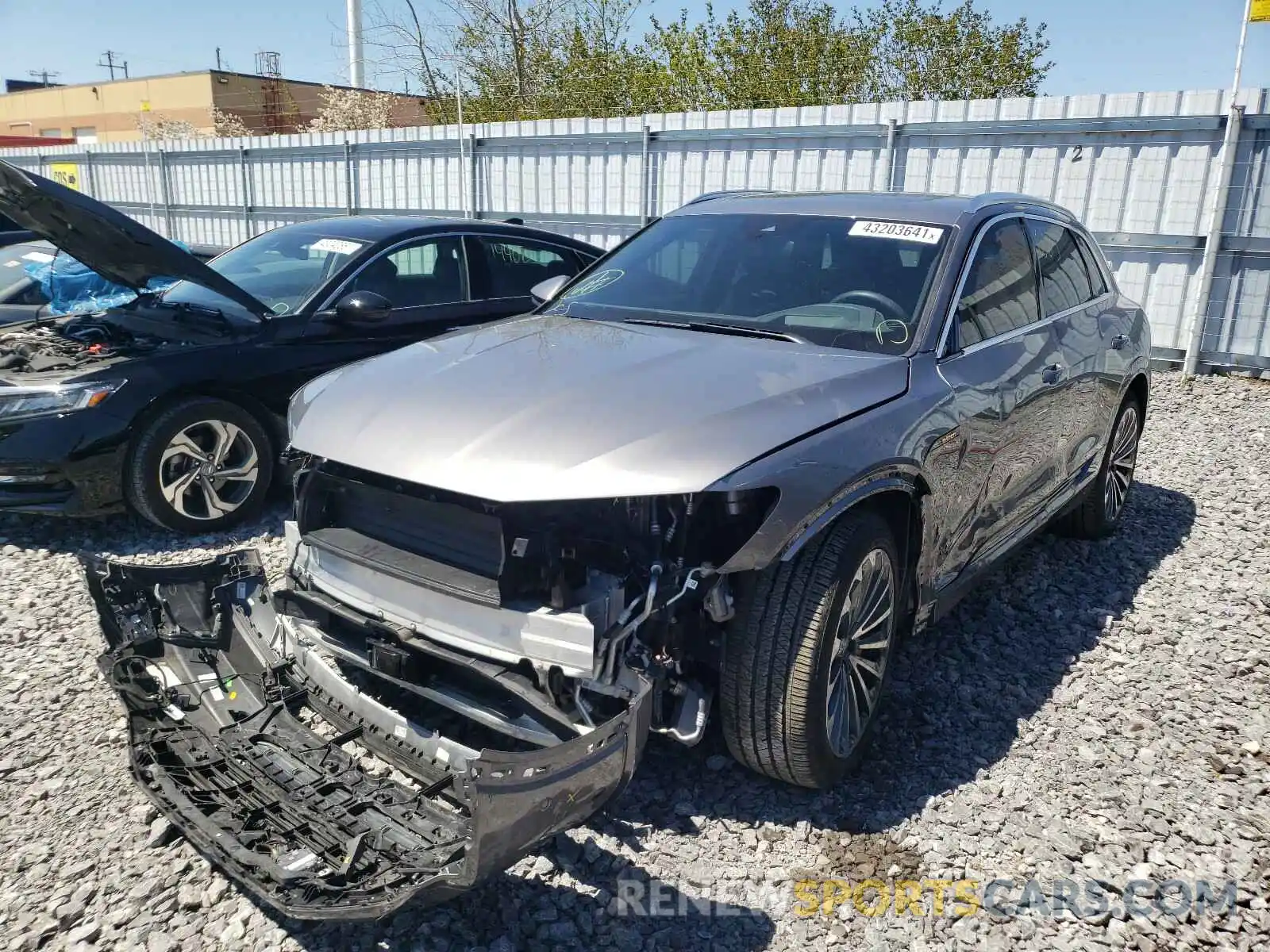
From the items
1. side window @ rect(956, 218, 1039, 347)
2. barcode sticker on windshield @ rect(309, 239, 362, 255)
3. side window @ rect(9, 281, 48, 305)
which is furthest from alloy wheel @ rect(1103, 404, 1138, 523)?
side window @ rect(9, 281, 48, 305)

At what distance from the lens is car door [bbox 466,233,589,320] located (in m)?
6.35

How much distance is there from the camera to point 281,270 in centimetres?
589

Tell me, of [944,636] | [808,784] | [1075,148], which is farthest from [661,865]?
[1075,148]

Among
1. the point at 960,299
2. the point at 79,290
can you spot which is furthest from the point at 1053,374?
the point at 79,290

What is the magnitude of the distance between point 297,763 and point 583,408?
4.27 ft

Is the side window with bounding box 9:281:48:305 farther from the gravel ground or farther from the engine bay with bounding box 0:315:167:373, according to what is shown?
the gravel ground

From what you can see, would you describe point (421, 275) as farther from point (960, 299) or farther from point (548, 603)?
point (548, 603)

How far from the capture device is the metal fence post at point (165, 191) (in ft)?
62.0

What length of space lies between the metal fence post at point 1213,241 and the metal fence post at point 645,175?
6.11 m

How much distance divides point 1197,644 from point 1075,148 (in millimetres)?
6684

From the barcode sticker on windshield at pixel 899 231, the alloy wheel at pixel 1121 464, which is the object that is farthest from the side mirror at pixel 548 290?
the alloy wheel at pixel 1121 464

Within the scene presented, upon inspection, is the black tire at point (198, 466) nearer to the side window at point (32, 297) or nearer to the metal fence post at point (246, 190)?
the side window at point (32, 297)

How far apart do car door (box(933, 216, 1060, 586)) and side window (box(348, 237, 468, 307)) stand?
3.54m

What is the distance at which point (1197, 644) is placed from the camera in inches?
165
